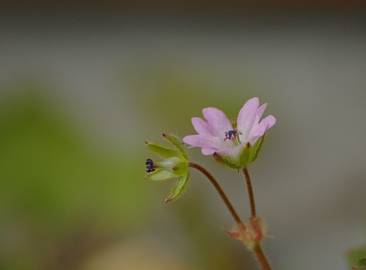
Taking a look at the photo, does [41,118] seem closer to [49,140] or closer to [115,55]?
[49,140]

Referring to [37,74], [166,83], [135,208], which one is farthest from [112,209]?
[37,74]

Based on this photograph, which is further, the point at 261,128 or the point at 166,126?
the point at 166,126

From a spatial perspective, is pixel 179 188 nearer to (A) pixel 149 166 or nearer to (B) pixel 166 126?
(A) pixel 149 166

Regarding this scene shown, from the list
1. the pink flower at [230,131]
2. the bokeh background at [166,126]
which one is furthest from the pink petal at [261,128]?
the bokeh background at [166,126]

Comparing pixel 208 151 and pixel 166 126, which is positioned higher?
pixel 166 126

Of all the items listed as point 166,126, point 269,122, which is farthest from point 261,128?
point 166,126

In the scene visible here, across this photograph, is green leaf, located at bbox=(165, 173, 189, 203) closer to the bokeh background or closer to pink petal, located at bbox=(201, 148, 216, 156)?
pink petal, located at bbox=(201, 148, 216, 156)

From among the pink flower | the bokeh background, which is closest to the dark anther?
the pink flower
